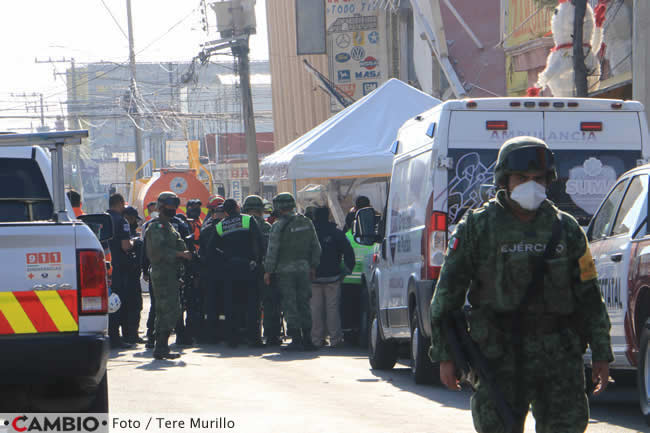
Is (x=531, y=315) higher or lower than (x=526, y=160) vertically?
lower

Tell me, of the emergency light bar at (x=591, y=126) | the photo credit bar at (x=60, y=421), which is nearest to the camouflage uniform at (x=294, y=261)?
the emergency light bar at (x=591, y=126)

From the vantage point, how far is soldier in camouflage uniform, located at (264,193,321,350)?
13852 mm

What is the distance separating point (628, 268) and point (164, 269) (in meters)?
6.58

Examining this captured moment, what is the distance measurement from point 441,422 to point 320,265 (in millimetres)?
6481

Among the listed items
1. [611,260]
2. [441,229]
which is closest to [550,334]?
[611,260]

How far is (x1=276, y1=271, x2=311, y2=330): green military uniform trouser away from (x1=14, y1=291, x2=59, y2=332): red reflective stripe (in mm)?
7917

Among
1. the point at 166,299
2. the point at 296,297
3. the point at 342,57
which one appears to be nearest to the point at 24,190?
the point at 166,299

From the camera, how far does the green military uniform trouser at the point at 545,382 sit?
14.5 ft

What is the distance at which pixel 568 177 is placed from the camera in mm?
9258

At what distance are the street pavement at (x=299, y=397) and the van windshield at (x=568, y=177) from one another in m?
1.58

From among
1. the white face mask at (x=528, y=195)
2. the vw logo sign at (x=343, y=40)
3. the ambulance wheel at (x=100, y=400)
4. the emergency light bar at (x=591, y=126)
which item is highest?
the vw logo sign at (x=343, y=40)

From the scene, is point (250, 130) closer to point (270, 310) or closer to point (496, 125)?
point (270, 310)

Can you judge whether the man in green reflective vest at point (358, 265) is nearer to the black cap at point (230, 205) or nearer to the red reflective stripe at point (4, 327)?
the black cap at point (230, 205)

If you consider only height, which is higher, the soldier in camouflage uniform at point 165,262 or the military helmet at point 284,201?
the military helmet at point 284,201
